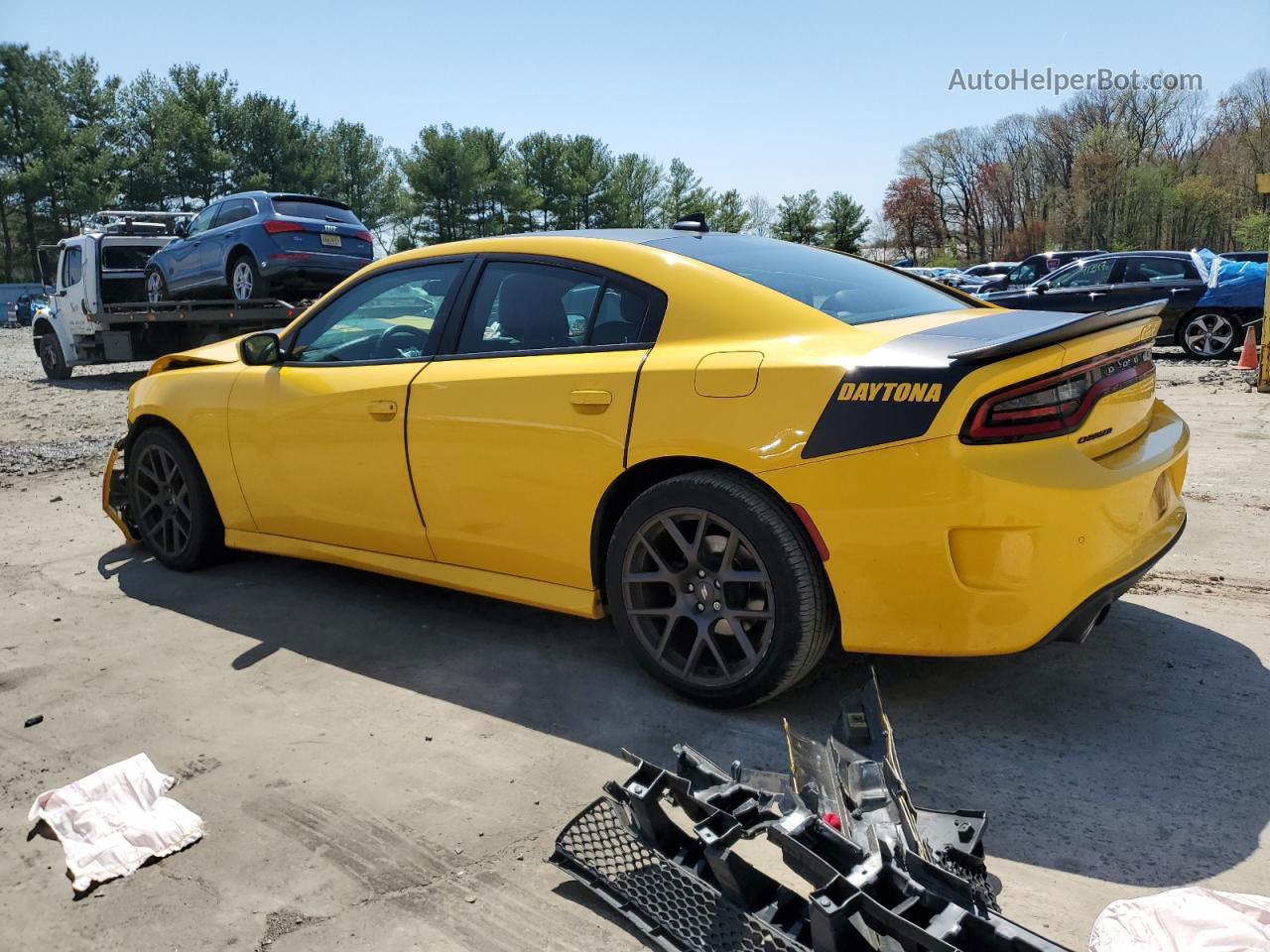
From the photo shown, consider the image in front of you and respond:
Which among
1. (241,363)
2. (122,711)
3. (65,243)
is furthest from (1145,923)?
(65,243)

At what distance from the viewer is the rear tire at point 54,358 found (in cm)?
1610

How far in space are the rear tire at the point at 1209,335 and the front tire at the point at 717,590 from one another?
43.2 ft

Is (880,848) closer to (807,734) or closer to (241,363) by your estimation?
(807,734)

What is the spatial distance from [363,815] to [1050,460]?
2.12 metres

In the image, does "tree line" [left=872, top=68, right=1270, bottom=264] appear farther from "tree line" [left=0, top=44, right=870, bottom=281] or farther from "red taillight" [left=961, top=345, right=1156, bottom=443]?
"red taillight" [left=961, top=345, right=1156, bottom=443]

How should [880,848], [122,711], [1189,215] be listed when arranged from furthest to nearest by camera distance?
[1189,215]
[122,711]
[880,848]

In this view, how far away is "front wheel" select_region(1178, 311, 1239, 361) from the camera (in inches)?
532

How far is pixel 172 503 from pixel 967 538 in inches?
157

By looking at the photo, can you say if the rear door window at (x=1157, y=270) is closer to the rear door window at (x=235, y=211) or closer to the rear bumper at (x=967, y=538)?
the rear door window at (x=235, y=211)

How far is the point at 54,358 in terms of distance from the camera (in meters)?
16.4

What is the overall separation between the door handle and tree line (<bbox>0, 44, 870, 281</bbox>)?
51.1m

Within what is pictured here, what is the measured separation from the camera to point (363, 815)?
269 cm

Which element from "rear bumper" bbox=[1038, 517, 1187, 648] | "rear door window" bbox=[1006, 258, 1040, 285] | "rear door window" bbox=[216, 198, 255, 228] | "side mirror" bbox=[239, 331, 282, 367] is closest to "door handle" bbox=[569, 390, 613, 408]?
"rear bumper" bbox=[1038, 517, 1187, 648]

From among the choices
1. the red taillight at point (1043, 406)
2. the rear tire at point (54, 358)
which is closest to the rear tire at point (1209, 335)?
the red taillight at point (1043, 406)
